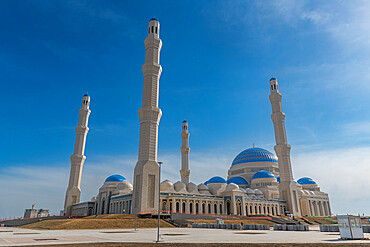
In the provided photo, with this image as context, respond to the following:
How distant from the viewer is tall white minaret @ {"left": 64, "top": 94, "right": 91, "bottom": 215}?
66.8 meters

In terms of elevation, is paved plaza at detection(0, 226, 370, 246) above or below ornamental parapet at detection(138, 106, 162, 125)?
below

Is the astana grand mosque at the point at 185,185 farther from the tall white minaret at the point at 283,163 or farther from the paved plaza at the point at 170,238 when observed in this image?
the paved plaza at the point at 170,238

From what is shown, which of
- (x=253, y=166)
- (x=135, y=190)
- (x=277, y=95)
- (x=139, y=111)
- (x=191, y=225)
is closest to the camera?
(x=191, y=225)

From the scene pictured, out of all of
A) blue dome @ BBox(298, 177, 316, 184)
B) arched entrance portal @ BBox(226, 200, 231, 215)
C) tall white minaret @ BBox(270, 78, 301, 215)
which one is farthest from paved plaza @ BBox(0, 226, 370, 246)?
blue dome @ BBox(298, 177, 316, 184)

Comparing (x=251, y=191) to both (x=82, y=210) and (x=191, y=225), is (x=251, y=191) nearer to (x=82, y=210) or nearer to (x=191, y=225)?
(x=191, y=225)

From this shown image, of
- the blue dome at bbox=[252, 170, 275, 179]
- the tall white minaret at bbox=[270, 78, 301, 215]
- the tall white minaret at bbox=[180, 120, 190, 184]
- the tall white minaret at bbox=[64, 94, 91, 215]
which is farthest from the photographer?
the blue dome at bbox=[252, 170, 275, 179]

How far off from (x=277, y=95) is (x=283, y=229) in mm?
51768

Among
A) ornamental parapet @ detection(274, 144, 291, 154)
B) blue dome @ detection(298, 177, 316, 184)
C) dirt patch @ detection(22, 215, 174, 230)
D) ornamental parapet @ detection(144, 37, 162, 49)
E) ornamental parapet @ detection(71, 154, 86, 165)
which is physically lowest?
dirt patch @ detection(22, 215, 174, 230)

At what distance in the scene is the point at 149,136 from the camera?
45688mm

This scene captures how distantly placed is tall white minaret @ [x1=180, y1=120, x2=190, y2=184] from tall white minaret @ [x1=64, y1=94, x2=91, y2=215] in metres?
26.7

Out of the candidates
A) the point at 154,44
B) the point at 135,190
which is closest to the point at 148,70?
the point at 154,44

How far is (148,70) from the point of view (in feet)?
167

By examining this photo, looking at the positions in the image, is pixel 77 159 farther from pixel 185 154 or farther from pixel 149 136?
pixel 149 136

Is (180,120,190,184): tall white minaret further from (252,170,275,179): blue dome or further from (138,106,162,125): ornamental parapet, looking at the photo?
(138,106,162,125): ornamental parapet
